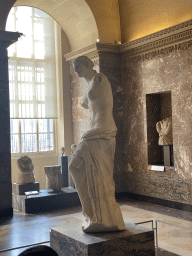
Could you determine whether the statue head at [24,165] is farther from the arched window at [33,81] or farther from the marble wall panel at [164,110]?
the marble wall panel at [164,110]

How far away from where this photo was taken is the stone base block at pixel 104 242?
401 cm

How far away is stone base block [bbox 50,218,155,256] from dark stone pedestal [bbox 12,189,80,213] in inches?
165

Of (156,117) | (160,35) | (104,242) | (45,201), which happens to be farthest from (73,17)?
(104,242)

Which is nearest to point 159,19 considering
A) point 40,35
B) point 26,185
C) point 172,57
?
point 172,57

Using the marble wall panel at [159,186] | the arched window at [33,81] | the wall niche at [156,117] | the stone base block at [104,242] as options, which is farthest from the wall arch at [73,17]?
the stone base block at [104,242]

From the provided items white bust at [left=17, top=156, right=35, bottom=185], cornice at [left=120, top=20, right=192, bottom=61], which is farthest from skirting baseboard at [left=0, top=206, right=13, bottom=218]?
cornice at [left=120, top=20, right=192, bottom=61]

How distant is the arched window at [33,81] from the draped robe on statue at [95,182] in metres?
7.45

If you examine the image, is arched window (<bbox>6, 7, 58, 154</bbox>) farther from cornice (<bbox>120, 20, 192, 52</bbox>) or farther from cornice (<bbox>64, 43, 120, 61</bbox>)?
cornice (<bbox>120, 20, 192, 52</bbox>)

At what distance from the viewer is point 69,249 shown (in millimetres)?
4230

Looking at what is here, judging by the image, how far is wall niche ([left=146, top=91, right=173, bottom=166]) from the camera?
32.2 ft

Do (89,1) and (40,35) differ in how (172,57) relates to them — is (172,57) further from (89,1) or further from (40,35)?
(40,35)

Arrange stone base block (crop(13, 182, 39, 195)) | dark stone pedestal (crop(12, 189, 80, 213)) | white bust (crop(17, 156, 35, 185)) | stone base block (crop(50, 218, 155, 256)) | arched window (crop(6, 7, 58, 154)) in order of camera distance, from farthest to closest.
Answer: arched window (crop(6, 7, 58, 154)) < white bust (crop(17, 156, 35, 185)) < stone base block (crop(13, 182, 39, 195)) < dark stone pedestal (crop(12, 189, 80, 213)) < stone base block (crop(50, 218, 155, 256))

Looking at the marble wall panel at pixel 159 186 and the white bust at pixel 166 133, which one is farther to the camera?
the white bust at pixel 166 133

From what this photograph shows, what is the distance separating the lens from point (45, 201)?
8.85 m
